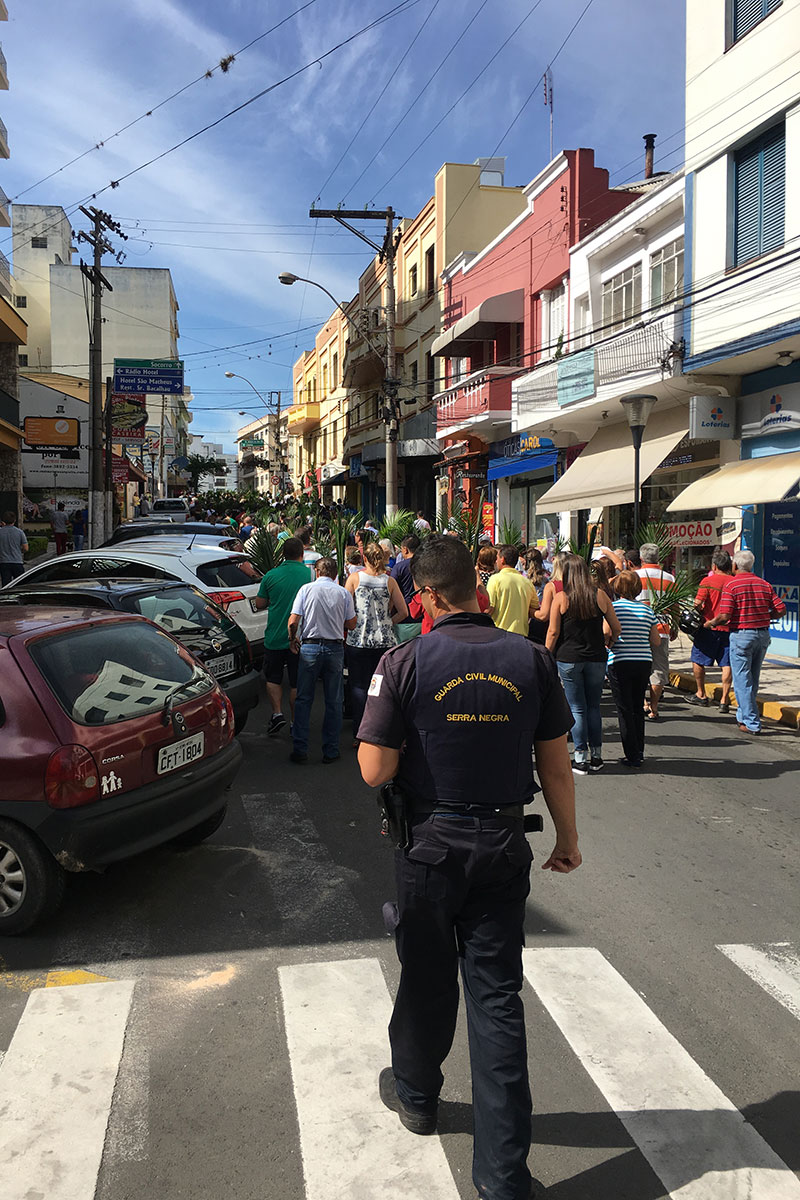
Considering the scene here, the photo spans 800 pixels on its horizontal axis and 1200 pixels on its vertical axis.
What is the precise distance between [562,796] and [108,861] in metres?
2.55

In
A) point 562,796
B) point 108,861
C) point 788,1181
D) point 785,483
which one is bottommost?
point 788,1181

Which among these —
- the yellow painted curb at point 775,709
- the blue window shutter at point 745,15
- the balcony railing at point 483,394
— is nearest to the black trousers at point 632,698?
the yellow painted curb at point 775,709

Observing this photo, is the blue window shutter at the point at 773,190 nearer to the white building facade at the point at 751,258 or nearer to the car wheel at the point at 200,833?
the white building facade at the point at 751,258

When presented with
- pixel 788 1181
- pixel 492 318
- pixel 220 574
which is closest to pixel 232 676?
pixel 220 574

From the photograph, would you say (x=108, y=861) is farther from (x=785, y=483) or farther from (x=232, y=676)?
(x=785, y=483)

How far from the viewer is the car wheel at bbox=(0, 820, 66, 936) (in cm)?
426

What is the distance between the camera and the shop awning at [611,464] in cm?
1634

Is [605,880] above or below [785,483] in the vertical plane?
below

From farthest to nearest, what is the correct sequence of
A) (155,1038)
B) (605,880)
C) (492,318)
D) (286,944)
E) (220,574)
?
(492,318), (220,574), (605,880), (286,944), (155,1038)

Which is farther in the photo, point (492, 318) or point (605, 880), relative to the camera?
point (492, 318)

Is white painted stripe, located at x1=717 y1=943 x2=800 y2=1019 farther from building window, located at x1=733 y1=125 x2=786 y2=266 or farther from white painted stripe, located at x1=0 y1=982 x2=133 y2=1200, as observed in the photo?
building window, located at x1=733 y1=125 x2=786 y2=266

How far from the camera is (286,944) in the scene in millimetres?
4273

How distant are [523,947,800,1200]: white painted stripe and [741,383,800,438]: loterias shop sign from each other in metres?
11.4

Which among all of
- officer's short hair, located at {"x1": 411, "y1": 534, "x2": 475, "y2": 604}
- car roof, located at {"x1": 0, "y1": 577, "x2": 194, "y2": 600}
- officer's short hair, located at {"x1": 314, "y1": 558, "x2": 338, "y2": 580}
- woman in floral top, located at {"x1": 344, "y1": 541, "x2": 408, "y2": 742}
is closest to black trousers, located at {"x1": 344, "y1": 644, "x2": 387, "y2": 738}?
woman in floral top, located at {"x1": 344, "y1": 541, "x2": 408, "y2": 742}
